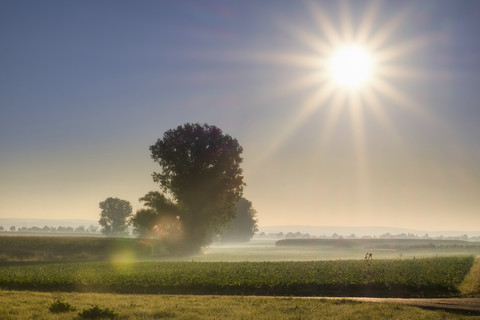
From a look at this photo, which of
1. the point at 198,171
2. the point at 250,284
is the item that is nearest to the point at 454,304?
the point at 250,284

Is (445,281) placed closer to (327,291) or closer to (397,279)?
(397,279)

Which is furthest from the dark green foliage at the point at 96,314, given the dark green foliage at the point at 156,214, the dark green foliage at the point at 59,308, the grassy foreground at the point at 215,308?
the dark green foliage at the point at 156,214

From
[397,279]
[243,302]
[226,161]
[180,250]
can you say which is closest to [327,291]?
[397,279]

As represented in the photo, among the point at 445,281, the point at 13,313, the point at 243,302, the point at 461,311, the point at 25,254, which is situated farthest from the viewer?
the point at 25,254

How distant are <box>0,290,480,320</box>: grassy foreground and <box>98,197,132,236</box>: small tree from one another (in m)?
123

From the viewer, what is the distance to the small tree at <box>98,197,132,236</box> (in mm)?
143250

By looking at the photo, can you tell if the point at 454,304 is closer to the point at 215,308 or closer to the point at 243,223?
the point at 215,308

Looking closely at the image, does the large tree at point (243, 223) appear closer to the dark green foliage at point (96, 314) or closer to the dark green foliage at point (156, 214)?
the dark green foliage at point (156, 214)

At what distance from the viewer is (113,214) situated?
472ft

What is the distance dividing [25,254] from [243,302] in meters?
48.3

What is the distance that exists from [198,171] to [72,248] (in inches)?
899

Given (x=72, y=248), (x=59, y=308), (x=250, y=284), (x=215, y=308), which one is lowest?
(x=72, y=248)

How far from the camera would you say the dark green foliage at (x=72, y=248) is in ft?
195

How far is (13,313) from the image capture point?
18750 mm
